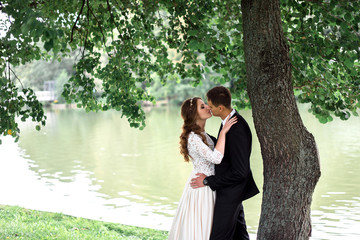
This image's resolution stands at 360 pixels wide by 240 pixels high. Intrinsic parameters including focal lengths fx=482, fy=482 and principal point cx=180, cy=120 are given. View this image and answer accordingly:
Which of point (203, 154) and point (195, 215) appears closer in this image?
point (203, 154)

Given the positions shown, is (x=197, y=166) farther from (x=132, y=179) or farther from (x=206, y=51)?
(x=132, y=179)

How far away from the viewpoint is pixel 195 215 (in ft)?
15.1

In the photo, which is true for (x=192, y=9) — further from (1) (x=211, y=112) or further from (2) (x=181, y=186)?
(2) (x=181, y=186)

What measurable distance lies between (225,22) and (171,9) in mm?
976

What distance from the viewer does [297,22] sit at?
5.47m

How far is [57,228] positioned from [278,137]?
409 centimetres

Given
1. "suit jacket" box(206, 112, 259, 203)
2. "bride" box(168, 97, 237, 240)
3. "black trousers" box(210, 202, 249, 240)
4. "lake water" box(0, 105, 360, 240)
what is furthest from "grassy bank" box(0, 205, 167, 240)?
"suit jacket" box(206, 112, 259, 203)

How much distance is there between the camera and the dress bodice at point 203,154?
436 centimetres

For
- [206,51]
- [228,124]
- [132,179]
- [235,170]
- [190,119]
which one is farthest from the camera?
[132,179]

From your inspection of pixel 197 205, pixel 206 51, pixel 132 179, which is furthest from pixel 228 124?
pixel 132 179

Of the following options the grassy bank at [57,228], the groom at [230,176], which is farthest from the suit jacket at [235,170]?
the grassy bank at [57,228]

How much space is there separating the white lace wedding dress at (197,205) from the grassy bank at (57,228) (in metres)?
2.29

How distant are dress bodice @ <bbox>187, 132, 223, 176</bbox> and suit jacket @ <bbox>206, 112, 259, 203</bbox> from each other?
113 millimetres

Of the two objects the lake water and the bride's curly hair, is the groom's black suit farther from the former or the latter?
the lake water
